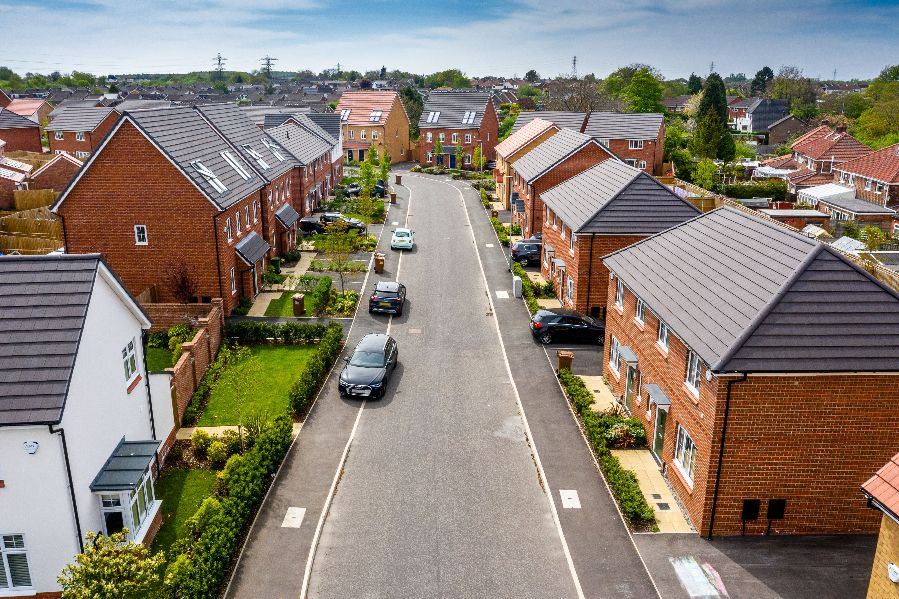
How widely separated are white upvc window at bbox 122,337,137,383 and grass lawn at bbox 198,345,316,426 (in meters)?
5.05

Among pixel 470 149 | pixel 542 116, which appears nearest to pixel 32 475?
pixel 542 116

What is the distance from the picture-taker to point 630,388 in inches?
1058

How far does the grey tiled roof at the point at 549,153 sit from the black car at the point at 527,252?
5207 mm

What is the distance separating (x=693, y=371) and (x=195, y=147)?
29731 mm

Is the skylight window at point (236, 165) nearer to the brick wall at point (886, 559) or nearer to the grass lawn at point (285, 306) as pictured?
the grass lawn at point (285, 306)

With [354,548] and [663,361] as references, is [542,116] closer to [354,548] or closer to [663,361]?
[663,361]

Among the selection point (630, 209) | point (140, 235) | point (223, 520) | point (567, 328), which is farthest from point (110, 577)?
point (630, 209)

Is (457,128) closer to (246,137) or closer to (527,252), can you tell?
(246,137)

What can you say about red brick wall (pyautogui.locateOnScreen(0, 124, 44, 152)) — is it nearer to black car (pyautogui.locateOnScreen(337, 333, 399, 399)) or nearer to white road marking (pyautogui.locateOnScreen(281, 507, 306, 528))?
black car (pyautogui.locateOnScreen(337, 333, 399, 399))

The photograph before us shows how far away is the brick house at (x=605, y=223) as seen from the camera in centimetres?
3491

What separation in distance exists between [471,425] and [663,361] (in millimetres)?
7523

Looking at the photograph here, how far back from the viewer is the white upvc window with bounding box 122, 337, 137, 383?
20.6 m

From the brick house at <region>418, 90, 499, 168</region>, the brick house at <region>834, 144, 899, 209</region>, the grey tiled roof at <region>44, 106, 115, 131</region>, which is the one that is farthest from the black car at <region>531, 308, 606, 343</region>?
the grey tiled roof at <region>44, 106, 115, 131</region>

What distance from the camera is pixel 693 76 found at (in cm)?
19575
